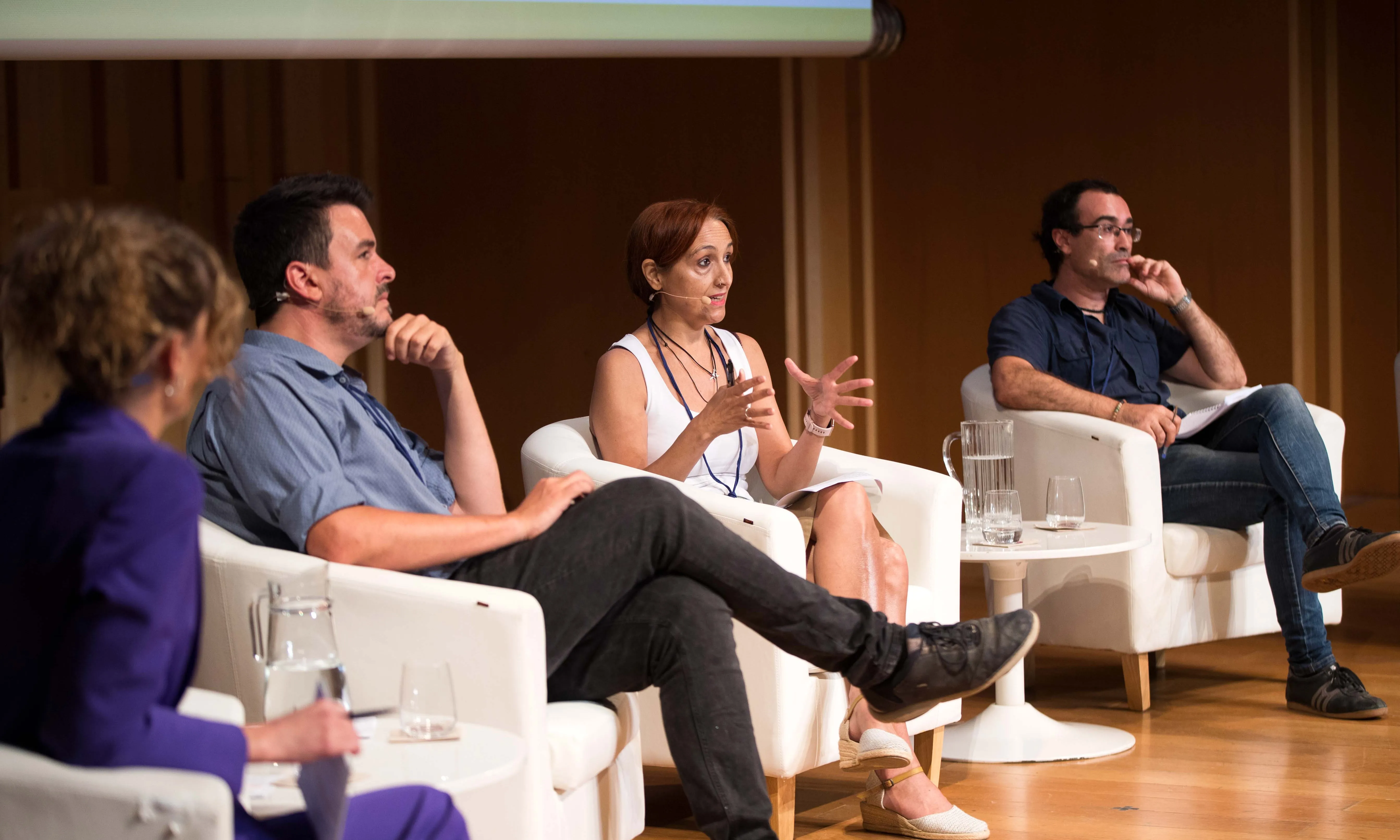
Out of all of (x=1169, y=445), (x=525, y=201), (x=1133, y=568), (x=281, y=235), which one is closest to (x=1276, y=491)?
(x=1169, y=445)

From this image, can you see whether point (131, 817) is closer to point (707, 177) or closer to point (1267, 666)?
point (1267, 666)

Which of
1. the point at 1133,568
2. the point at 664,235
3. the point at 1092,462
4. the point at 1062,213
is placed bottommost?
the point at 1133,568

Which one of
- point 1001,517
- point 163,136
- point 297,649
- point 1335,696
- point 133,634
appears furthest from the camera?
point 163,136

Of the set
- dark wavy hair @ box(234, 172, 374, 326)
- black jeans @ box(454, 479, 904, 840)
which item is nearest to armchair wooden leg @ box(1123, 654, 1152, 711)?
black jeans @ box(454, 479, 904, 840)

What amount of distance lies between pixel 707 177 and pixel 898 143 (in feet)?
2.66

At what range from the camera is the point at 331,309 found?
7.25ft

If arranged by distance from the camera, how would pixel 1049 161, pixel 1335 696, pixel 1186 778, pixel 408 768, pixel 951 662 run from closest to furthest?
pixel 408 768
pixel 951 662
pixel 1186 778
pixel 1335 696
pixel 1049 161

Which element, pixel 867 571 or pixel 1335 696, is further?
pixel 1335 696

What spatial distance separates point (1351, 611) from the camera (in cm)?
470

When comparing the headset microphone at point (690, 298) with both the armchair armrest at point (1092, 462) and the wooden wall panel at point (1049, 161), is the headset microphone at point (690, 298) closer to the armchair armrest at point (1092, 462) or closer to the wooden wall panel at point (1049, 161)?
the armchair armrest at point (1092, 462)

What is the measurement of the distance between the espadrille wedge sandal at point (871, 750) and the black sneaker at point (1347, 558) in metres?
1.30

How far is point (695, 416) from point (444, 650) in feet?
3.41

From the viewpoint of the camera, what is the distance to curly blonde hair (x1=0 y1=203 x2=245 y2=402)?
1117mm

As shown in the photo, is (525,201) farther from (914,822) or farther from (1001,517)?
Answer: (914,822)
